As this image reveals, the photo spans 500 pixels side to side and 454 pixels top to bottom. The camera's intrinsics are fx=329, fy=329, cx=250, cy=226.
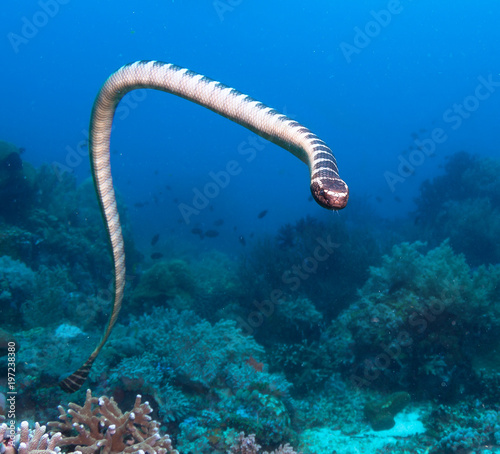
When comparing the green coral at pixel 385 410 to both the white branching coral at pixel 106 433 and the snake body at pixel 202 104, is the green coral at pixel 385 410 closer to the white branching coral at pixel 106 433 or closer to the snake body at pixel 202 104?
the white branching coral at pixel 106 433

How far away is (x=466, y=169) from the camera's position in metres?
17.2

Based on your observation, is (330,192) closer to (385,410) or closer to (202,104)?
(202,104)

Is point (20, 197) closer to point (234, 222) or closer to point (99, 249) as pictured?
point (99, 249)

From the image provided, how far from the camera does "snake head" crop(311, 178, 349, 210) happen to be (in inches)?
61.4

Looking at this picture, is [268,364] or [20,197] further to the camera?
[20,197]

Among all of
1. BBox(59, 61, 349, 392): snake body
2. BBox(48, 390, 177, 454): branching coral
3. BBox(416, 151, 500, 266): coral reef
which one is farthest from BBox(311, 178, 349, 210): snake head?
BBox(416, 151, 500, 266): coral reef

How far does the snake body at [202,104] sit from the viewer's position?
5.63 ft

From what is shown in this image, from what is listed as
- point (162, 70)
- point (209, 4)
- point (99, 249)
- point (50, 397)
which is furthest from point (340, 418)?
point (209, 4)

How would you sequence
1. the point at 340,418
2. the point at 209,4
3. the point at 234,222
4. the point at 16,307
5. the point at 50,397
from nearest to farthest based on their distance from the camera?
the point at 50,397
the point at 340,418
the point at 16,307
the point at 234,222
the point at 209,4

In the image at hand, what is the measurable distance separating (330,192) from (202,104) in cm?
186

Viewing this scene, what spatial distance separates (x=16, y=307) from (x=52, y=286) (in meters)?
0.67

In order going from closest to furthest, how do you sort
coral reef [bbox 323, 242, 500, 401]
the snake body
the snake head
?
the snake head, the snake body, coral reef [bbox 323, 242, 500, 401]

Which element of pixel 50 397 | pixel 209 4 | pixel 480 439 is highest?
pixel 209 4

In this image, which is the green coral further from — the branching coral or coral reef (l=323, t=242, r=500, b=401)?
the branching coral
